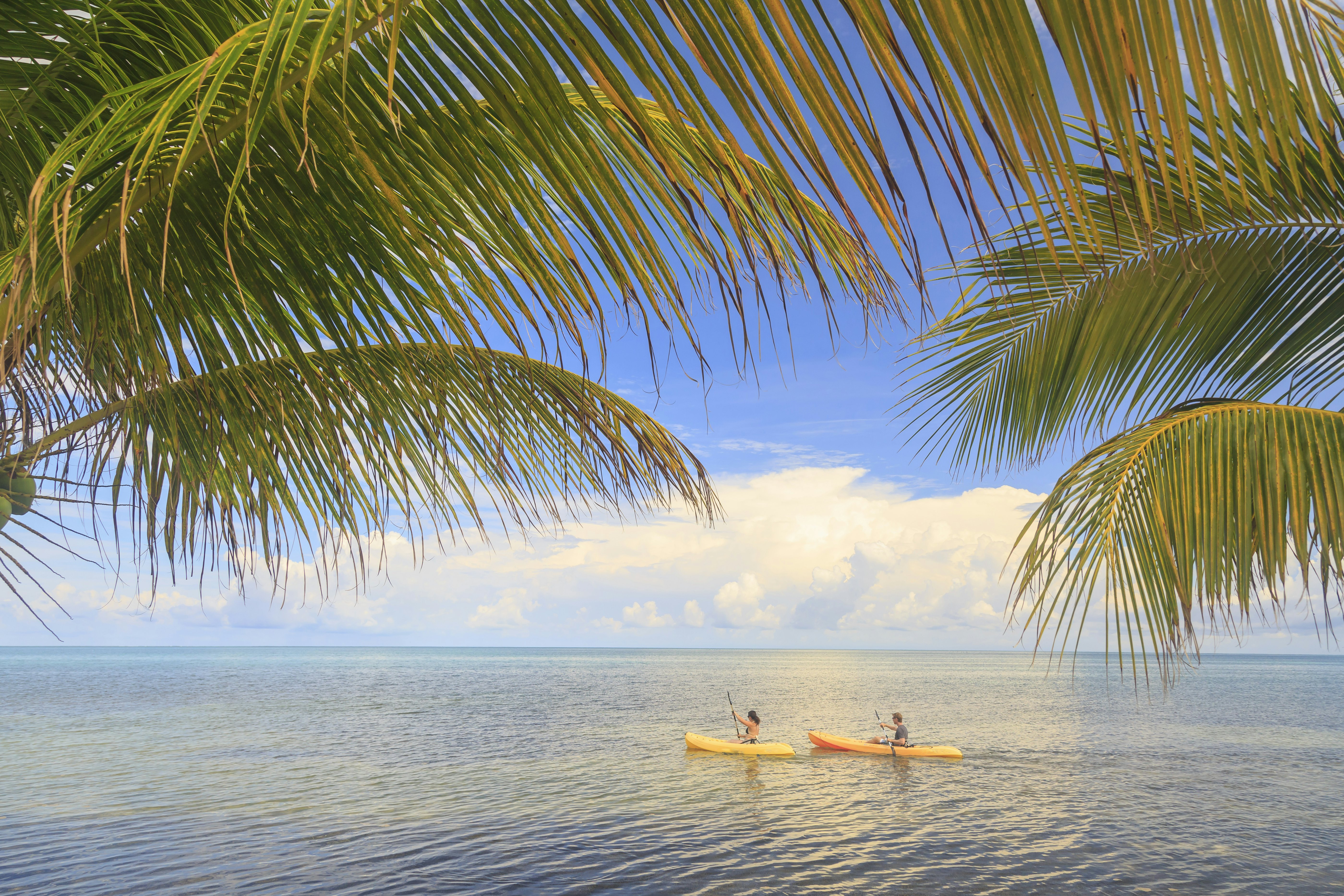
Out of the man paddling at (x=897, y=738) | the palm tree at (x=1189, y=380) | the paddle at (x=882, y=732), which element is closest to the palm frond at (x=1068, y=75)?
the palm tree at (x=1189, y=380)

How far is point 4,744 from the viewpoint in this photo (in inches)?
1364

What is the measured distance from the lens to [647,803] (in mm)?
22188

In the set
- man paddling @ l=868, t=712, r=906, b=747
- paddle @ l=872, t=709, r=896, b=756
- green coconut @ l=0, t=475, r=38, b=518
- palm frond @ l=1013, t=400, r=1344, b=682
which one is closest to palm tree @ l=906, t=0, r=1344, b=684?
palm frond @ l=1013, t=400, r=1344, b=682

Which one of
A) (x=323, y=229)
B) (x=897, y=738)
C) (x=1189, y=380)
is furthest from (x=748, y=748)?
(x=323, y=229)

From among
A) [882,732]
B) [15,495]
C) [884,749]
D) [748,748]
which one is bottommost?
[882,732]

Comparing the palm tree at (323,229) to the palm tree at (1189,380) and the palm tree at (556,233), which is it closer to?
the palm tree at (556,233)

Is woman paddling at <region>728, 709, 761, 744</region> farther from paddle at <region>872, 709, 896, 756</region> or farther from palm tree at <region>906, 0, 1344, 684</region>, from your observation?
palm tree at <region>906, 0, 1344, 684</region>

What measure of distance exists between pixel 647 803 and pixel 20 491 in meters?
22.4

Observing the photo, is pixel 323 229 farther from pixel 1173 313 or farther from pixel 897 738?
pixel 897 738

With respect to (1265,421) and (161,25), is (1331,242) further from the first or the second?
(161,25)

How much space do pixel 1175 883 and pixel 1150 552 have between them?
16837 millimetres

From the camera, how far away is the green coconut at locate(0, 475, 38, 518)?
6.49 feet

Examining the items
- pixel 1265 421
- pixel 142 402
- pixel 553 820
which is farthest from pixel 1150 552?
pixel 553 820

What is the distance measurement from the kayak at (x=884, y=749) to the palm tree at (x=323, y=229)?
2932cm
